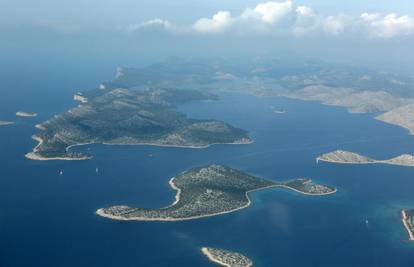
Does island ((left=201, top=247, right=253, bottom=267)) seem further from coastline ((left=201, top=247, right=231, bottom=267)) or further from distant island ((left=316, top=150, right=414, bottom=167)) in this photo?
distant island ((left=316, top=150, right=414, bottom=167))

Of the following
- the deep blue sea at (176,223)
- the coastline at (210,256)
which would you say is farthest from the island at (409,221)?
the coastline at (210,256)

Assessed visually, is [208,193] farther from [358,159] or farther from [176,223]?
[358,159]

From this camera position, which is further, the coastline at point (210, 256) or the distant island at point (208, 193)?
the distant island at point (208, 193)

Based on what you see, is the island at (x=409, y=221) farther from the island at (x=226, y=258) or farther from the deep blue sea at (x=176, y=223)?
the island at (x=226, y=258)

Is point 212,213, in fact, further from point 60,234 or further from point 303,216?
point 60,234

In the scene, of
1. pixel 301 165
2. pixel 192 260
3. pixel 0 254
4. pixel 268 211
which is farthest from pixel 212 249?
pixel 301 165

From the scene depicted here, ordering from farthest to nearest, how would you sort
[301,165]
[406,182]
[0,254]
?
[301,165], [406,182], [0,254]
